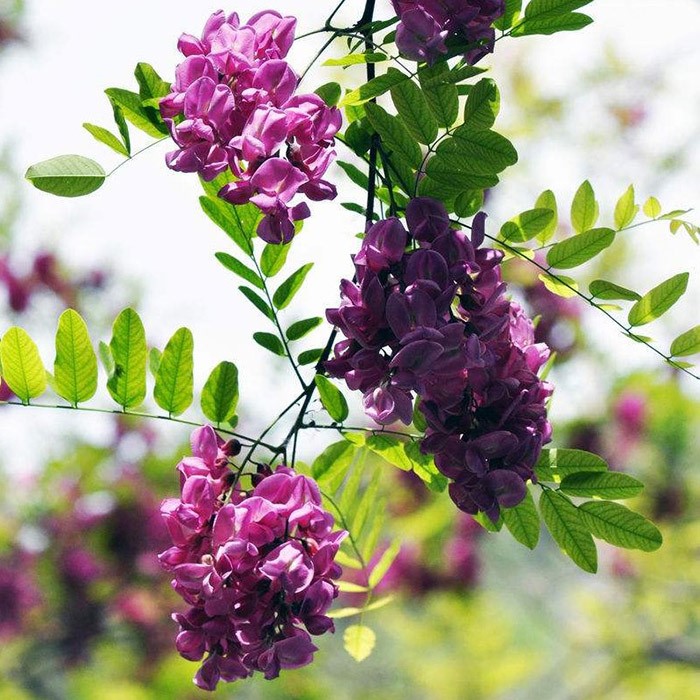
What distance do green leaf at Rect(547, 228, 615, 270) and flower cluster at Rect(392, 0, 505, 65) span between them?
0.59 feet

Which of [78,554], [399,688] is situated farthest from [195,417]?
[399,688]

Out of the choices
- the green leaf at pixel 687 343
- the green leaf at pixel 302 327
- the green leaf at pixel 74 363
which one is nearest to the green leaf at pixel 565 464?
→ the green leaf at pixel 687 343

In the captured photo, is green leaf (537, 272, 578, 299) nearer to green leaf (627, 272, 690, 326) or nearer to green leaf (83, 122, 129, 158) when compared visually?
green leaf (627, 272, 690, 326)

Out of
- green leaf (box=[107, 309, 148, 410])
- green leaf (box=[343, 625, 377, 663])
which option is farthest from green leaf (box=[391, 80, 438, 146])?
green leaf (box=[343, 625, 377, 663])

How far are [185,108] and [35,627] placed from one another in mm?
2577

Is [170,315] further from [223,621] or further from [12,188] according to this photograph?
[223,621]

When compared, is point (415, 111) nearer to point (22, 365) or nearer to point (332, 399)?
point (332, 399)

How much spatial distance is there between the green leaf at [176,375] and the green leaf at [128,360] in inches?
0.6

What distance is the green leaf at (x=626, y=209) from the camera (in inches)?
29.3

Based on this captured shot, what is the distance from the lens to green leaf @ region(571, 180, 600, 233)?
734 mm

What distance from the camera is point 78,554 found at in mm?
2621

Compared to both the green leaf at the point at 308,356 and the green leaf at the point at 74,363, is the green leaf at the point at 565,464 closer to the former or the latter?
the green leaf at the point at 308,356

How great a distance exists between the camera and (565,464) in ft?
2.20

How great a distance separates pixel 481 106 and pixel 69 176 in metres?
0.28
